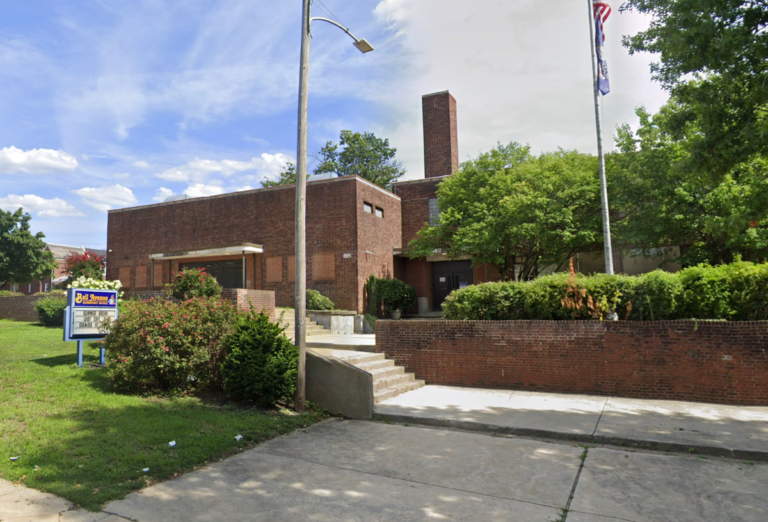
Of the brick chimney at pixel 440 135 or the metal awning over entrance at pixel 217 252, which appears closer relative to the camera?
the metal awning over entrance at pixel 217 252

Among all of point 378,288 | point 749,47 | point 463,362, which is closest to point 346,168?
point 378,288

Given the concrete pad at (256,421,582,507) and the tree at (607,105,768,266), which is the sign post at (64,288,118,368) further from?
the tree at (607,105,768,266)

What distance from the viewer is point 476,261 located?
69.4ft

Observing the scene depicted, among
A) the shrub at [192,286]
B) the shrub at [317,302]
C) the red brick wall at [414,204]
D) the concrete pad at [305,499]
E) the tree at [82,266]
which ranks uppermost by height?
the red brick wall at [414,204]

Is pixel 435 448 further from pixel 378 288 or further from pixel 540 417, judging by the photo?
pixel 378 288

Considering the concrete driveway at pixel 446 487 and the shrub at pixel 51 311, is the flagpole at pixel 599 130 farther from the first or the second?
the shrub at pixel 51 311

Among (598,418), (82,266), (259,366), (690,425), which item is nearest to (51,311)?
(82,266)

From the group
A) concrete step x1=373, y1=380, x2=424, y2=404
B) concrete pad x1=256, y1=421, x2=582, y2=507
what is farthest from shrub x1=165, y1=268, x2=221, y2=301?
concrete pad x1=256, y1=421, x2=582, y2=507

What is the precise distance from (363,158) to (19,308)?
33.3 m

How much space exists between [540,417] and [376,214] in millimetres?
17189

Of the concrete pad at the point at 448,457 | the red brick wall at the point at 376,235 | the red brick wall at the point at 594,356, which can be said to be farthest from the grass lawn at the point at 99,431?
the red brick wall at the point at 376,235

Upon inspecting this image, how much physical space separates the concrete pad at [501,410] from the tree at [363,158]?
3958 centimetres

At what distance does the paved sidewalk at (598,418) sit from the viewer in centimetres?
640

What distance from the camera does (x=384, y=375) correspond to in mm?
9992
